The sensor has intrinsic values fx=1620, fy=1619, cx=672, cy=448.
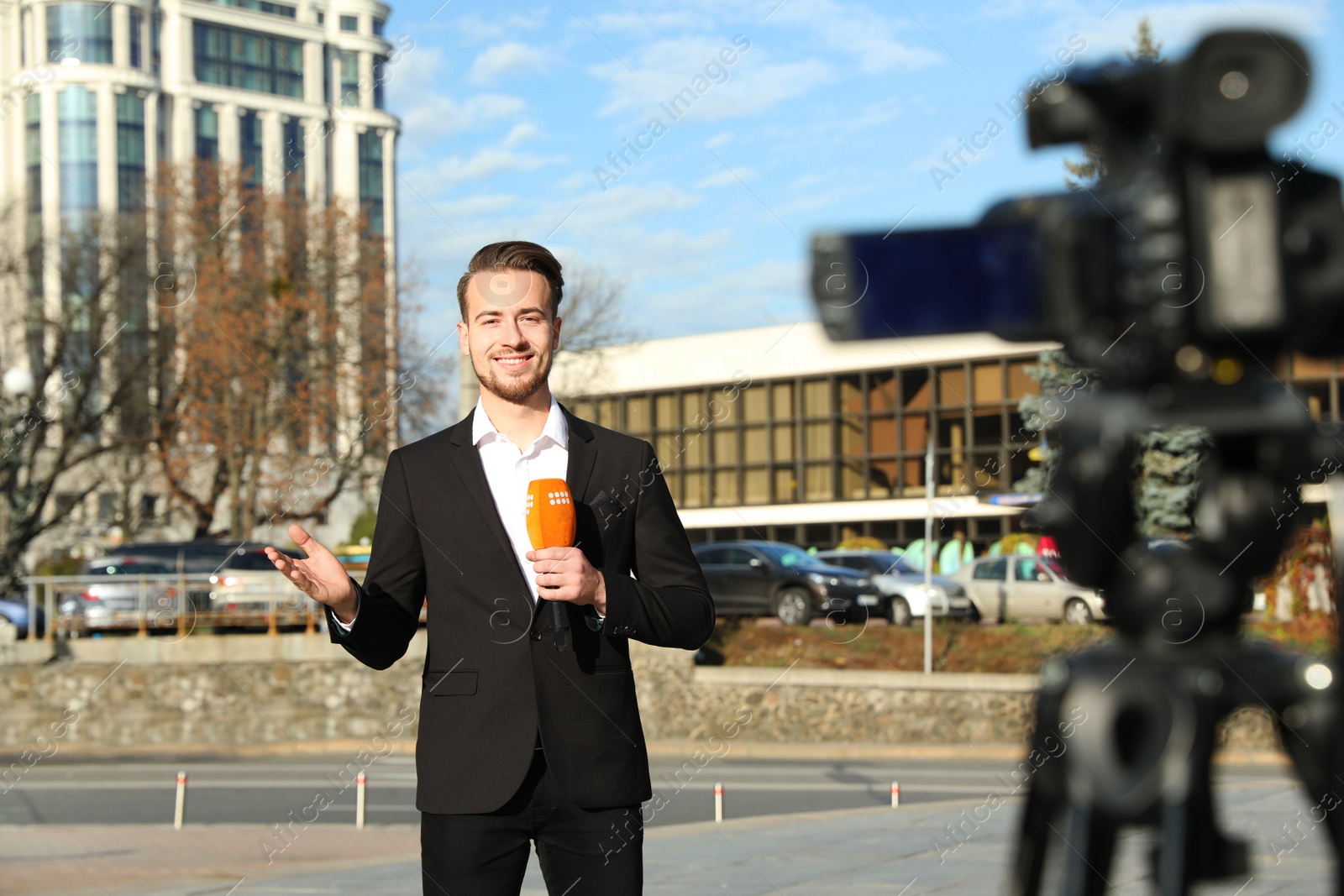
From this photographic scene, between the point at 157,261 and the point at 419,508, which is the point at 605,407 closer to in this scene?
the point at 157,261

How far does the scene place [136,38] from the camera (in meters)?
95.8

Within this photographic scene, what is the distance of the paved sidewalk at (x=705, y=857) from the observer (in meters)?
8.89

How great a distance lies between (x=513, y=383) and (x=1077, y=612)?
80.8 feet

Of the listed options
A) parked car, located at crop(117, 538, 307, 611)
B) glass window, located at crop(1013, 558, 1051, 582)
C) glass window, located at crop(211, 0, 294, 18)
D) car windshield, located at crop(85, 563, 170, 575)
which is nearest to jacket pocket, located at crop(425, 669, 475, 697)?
parked car, located at crop(117, 538, 307, 611)

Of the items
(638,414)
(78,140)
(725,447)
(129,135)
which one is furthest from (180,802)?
(129,135)

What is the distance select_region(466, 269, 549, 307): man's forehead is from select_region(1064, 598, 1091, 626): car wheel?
2280cm

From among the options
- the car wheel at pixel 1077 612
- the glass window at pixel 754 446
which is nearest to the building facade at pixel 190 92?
the glass window at pixel 754 446

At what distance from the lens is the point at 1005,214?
5.10 ft

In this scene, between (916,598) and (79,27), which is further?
(79,27)

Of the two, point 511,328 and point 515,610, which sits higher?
point 511,328

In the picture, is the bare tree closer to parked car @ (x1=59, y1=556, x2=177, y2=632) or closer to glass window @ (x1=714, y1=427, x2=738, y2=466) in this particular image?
parked car @ (x1=59, y1=556, x2=177, y2=632)

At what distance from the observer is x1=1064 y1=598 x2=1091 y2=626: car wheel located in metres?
25.8

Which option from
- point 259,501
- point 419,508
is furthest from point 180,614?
point 419,508

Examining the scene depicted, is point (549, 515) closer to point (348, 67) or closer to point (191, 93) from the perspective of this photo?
point (191, 93)
